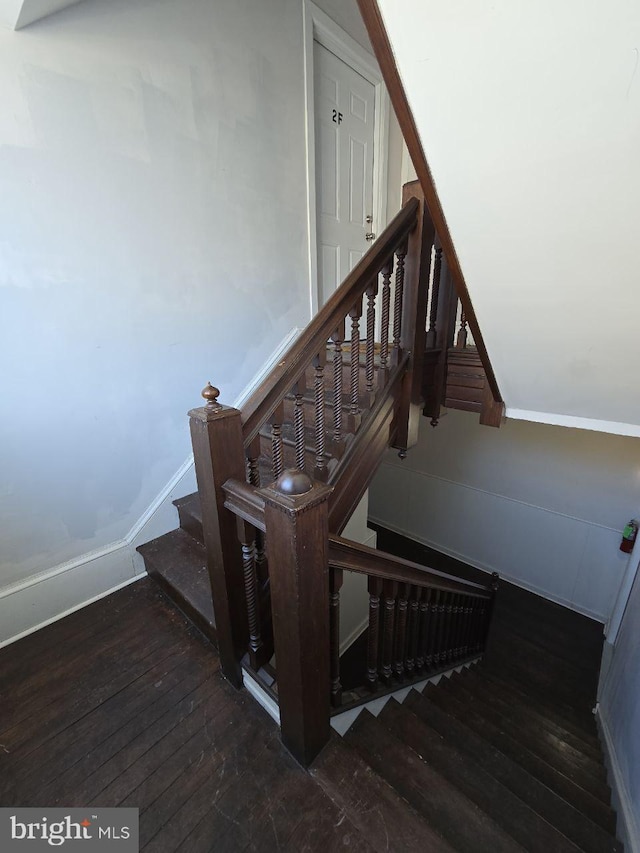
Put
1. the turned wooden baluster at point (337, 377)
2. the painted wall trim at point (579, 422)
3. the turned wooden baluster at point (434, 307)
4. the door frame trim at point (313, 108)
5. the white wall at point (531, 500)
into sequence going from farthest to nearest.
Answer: the white wall at point (531, 500)
the door frame trim at point (313, 108)
the turned wooden baluster at point (434, 307)
the painted wall trim at point (579, 422)
the turned wooden baluster at point (337, 377)

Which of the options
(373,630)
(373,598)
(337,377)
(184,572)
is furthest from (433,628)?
(337,377)

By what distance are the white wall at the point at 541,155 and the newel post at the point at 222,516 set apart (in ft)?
3.17

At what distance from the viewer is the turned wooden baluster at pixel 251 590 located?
3.77ft

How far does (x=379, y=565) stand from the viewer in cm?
117

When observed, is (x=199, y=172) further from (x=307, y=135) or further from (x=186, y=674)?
(x=186, y=674)

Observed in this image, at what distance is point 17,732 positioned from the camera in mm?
1200

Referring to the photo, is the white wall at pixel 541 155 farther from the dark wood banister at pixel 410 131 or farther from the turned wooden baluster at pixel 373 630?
the turned wooden baluster at pixel 373 630

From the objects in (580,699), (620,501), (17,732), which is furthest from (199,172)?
(580,699)

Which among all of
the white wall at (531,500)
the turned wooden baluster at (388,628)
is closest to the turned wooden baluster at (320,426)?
the turned wooden baluster at (388,628)

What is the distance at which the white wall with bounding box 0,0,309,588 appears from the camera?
142 centimetres

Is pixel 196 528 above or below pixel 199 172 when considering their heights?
below

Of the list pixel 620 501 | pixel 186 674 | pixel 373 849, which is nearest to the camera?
pixel 373 849

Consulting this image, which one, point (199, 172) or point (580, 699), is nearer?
point (199, 172)

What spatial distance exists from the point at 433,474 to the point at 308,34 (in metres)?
3.94
